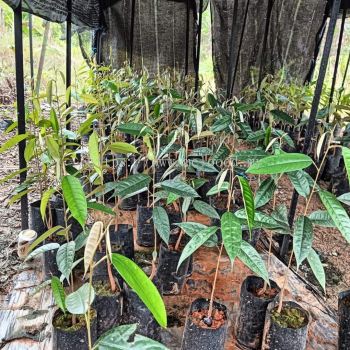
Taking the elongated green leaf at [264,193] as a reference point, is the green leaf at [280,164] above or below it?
above

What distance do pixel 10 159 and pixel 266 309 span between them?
2705mm

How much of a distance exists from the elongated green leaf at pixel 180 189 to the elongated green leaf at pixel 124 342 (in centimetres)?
46

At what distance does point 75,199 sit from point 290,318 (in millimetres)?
695

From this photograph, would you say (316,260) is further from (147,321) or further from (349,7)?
(349,7)

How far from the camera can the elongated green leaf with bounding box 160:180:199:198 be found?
3.25 feet

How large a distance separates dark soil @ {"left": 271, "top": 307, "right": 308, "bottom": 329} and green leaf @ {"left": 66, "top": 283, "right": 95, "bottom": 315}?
564mm

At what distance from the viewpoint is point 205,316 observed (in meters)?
1.00

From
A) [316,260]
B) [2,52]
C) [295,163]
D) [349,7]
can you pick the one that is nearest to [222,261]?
[316,260]

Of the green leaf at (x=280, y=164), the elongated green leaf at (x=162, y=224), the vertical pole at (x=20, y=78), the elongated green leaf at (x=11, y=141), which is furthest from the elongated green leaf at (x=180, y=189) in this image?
the vertical pole at (x=20, y=78)

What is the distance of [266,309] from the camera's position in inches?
43.5

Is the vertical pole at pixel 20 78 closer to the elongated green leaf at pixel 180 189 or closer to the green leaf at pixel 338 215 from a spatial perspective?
the elongated green leaf at pixel 180 189

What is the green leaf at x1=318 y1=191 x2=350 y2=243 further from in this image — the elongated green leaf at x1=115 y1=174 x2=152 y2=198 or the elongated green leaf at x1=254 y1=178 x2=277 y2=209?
the elongated green leaf at x1=115 y1=174 x2=152 y2=198

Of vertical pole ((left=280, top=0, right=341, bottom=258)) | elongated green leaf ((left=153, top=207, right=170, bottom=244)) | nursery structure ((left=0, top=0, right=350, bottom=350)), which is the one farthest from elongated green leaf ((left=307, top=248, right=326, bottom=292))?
vertical pole ((left=280, top=0, right=341, bottom=258))

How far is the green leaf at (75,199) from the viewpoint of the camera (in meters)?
0.70
